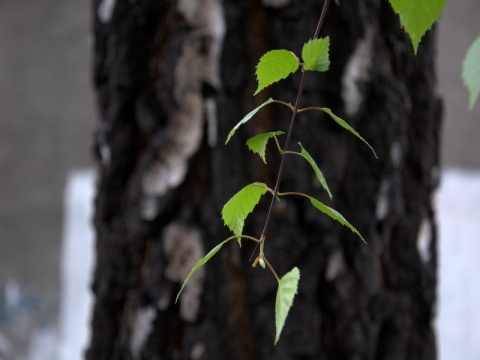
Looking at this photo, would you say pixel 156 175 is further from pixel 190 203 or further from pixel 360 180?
pixel 360 180

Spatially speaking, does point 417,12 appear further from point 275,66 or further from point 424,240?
point 424,240

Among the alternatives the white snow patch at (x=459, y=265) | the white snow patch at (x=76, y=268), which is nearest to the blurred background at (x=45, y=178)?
the white snow patch at (x=76, y=268)

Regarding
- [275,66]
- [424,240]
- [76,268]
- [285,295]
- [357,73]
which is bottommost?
[285,295]

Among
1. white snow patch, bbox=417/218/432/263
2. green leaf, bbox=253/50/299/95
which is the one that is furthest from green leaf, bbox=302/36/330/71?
white snow patch, bbox=417/218/432/263

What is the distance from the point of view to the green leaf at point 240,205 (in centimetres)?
37

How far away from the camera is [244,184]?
0.81 m

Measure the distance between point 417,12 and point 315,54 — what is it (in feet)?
0.18

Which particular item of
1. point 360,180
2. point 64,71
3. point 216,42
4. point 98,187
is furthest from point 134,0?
point 64,71

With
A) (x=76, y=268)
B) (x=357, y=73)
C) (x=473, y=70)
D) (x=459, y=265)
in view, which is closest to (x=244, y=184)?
(x=357, y=73)

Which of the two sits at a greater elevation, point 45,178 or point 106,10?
point 45,178

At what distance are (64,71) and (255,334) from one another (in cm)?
216

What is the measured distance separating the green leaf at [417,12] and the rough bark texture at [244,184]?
42cm

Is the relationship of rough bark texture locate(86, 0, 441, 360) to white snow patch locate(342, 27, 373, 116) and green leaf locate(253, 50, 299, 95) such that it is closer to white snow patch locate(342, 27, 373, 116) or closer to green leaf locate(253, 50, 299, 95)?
white snow patch locate(342, 27, 373, 116)

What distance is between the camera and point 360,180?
814mm
